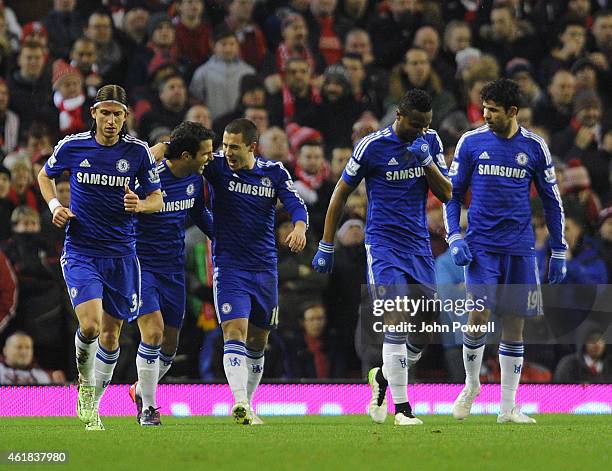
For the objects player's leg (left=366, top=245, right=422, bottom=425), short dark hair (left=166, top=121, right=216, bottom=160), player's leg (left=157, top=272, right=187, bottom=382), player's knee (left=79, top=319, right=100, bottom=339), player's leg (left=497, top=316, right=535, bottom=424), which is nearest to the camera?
player's knee (left=79, top=319, right=100, bottom=339)

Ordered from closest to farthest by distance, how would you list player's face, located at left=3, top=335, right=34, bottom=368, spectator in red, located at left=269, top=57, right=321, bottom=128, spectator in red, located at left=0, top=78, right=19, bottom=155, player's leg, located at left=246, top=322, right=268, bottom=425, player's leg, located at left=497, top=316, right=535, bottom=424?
player's leg, located at left=497, top=316, right=535, bottom=424
player's leg, located at left=246, top=322, right=268, bottom=425
player's face, located at left=3, top=335, right=34, bottom=368
spectator in red, located at left=0, top=78, right=19, bottom=155
spectator in red, located at left=269, top=57, right=321, bottom=128

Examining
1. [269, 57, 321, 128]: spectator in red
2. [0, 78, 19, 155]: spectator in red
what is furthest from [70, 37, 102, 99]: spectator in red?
[269, 57, 321, 128]: spectator in red

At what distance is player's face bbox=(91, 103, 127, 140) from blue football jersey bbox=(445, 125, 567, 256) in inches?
107

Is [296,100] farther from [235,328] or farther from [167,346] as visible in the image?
[235,328]

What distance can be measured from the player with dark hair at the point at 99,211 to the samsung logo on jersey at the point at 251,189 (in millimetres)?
1011

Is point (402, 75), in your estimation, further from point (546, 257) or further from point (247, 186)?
point (247, 186)

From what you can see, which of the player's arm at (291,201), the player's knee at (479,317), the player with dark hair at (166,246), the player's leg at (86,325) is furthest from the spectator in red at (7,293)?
the player's knee at (479,317)

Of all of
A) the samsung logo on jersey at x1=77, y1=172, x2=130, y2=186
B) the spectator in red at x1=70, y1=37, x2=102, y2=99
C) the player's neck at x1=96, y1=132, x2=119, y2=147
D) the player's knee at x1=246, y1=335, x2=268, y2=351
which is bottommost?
the player's knee at x1=246, y1=335, x2=268, y2=351

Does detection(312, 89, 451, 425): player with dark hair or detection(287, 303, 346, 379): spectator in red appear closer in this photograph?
detection(312, 89, 451, 425): player with dark hair

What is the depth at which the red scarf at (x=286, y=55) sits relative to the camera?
1484 centimetres

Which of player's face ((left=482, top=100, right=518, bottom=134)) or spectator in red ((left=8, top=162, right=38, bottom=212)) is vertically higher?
player's face ((left=482, top=100, right=518, bottom=134))

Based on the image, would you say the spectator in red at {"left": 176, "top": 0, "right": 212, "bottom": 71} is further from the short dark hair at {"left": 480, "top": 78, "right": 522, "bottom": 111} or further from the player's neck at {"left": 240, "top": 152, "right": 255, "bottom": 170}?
the short dark hair at {"left": 480, "top": 78, "right": 522, "bottom": 111}

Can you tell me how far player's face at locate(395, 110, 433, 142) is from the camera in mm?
9438

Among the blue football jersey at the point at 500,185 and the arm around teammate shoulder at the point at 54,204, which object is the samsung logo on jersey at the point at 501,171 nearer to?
the blue football jersey at the point at 500,185
